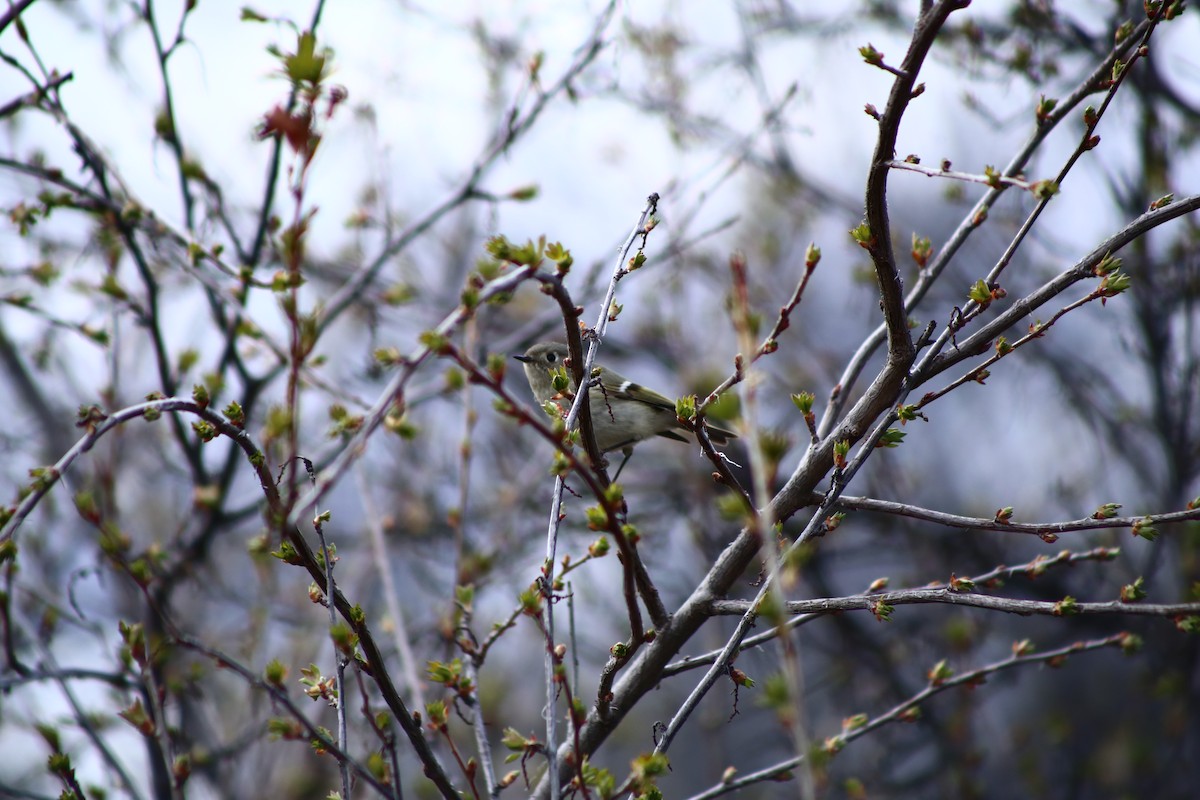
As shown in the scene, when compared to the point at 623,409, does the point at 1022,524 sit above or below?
below

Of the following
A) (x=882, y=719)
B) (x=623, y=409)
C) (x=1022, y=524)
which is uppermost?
(x=623, y=409)

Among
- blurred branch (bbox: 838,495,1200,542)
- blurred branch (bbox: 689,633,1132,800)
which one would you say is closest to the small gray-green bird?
blurred branch (bbox: 689,633,1132,800)

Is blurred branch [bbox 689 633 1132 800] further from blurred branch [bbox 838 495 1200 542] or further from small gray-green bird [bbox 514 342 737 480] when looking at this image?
small gray-green bird [bbox 514 342 737 480]

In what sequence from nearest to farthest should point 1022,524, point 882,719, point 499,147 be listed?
point 1022,524
point 882,719
point 499,147

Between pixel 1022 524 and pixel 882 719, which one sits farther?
pixel 882 719

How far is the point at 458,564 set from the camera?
298 cm

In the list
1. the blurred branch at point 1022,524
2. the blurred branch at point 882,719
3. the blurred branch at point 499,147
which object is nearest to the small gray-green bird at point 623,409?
the blurred branch at point 499,147

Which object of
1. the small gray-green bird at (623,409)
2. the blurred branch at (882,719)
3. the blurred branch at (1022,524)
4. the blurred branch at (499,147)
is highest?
the blurred branch at (499,147)

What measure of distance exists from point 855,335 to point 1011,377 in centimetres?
238

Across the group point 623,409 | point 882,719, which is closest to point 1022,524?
point 882,719

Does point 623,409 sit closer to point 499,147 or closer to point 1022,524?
point 499,147

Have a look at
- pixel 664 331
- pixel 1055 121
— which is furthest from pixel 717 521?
pixel 1055 121

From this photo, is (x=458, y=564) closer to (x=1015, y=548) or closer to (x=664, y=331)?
(x=664, y=331)

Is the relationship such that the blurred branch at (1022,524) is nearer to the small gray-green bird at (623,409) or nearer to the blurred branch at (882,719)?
the blurred branch at (882,719)
